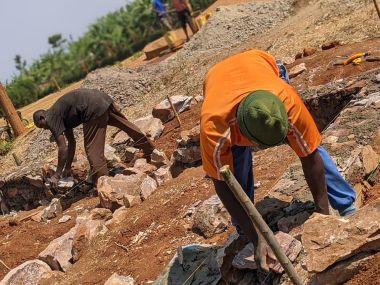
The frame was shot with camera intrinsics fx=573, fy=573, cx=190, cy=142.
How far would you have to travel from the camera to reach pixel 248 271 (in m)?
3.18

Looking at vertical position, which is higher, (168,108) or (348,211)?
(348,211)

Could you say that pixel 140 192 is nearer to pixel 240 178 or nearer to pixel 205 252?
pixel 205 252

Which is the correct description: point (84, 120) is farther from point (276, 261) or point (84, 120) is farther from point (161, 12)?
point (161, 12)

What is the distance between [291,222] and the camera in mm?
3340

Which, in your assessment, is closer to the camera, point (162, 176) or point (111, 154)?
point (162, 176)

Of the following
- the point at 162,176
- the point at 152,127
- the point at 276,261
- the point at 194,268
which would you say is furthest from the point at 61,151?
the point at 276,261

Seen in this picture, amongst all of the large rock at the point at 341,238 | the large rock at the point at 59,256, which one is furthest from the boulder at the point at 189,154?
the large rock at the point at 341,238

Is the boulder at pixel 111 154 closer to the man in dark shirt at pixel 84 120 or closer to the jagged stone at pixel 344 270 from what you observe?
the man in dark shirt at pixel 84 120

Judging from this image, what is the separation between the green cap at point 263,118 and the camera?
2.58 metres

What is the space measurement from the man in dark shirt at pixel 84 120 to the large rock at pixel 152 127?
0.89 metres

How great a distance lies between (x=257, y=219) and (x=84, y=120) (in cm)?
443

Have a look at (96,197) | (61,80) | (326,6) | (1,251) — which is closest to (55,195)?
(96,197)

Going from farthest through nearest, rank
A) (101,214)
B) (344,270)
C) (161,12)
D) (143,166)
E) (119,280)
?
1. (161,12)
2. (143,166)
3. (101,214)
4. (119,280)
5. (344,270)

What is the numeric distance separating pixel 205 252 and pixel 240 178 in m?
0.60
